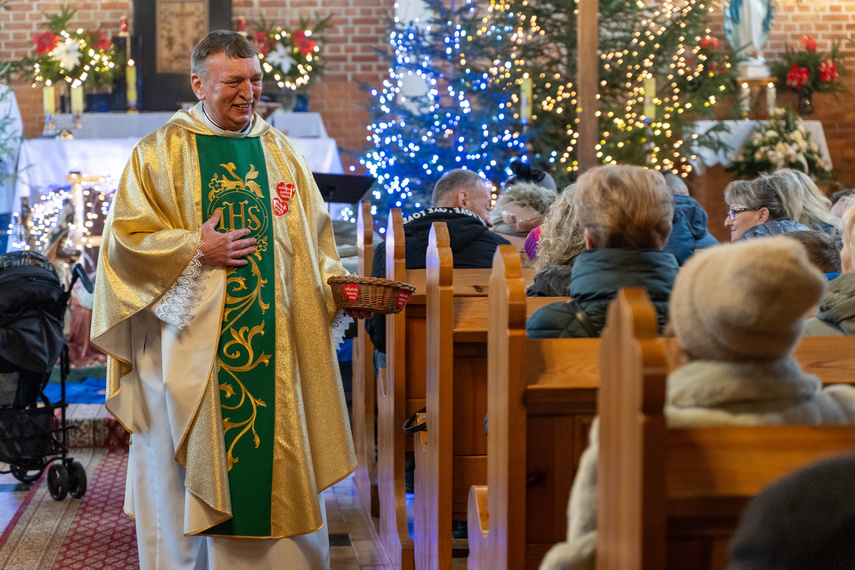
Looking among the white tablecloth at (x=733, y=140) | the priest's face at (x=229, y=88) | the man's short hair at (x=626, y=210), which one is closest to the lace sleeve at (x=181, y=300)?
the priest's face at (x=229, y=88)

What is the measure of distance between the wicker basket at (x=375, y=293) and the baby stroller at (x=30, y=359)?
1.84 meters

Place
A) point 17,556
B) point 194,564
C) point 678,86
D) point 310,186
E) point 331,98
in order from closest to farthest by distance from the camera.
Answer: point 194,564, point 310,186, point 17,556, point 678,86, point 331,98

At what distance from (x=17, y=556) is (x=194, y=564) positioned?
0.98 meters

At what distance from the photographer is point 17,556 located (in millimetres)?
3539

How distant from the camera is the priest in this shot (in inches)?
115

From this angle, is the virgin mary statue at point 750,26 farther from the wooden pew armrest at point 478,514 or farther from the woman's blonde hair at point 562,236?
the wooden pew armrest at point 478,514

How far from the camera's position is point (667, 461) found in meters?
1.25

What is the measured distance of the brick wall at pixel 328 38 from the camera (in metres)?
8.79

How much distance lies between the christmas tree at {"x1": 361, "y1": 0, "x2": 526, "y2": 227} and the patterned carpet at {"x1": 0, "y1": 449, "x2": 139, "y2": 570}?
3466 mm

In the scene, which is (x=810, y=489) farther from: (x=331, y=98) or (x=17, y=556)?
(x=331, y=98)

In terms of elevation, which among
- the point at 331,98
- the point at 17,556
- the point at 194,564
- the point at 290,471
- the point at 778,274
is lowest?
the point at 17,556

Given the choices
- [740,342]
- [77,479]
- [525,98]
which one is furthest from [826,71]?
[740,342]

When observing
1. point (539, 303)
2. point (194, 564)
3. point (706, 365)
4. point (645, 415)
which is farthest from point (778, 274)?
point (194, 564)

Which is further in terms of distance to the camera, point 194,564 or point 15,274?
point 15,274
